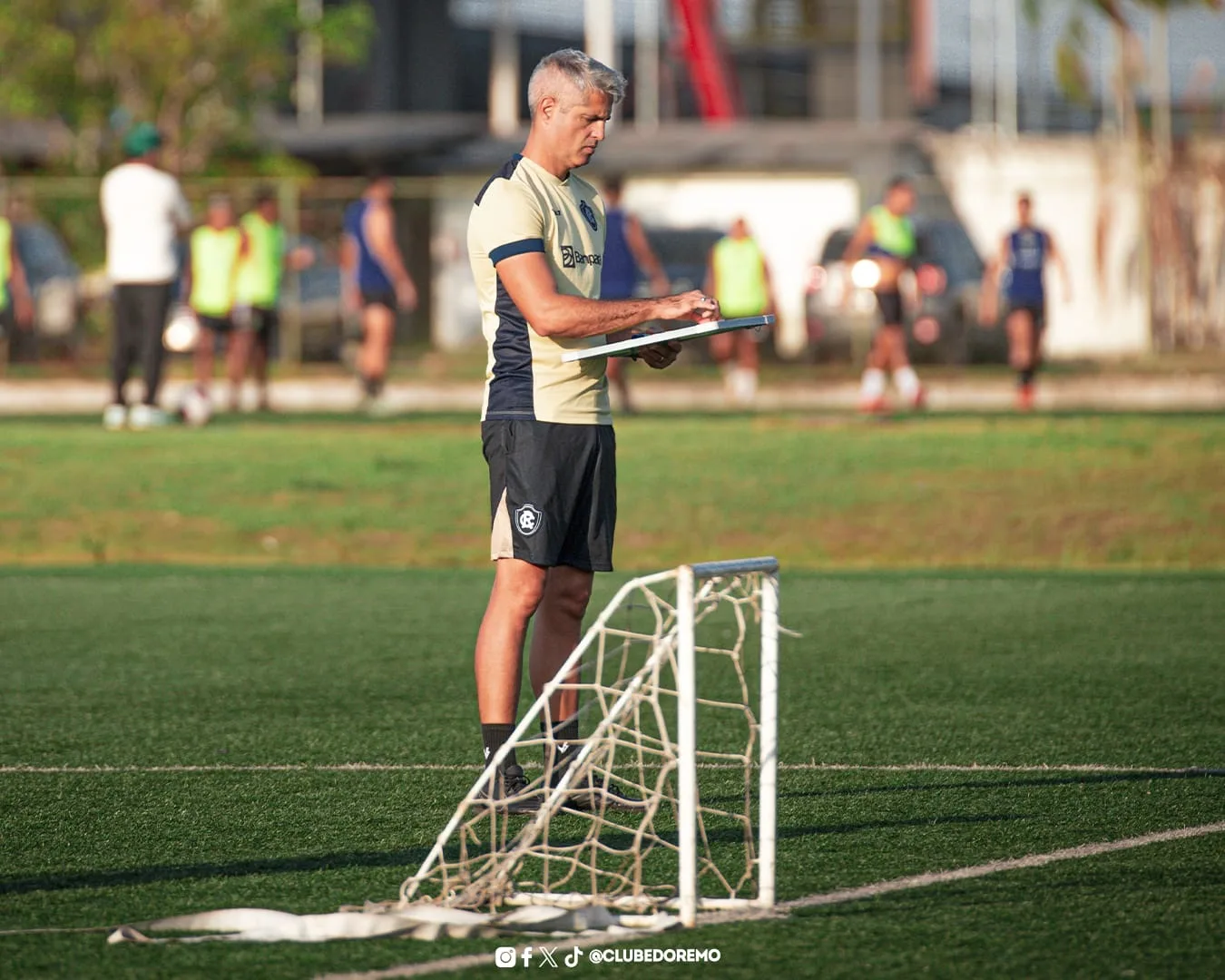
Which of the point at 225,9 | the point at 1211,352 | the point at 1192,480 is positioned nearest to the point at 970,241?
the point at 1211,352

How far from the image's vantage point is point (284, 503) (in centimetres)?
1483

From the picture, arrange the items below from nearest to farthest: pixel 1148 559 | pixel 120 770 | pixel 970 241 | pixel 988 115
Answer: pixel 120 770, pixel 1148 559, pixel 970 241, pixel 988 115

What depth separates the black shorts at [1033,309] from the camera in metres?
22.4

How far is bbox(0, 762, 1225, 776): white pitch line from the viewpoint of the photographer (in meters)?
7.01

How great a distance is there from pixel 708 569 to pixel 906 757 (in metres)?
2.66

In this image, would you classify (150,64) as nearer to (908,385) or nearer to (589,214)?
(908,385)

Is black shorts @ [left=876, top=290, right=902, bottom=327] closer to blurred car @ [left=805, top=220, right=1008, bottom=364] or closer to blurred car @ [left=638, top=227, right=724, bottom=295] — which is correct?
blurred car @ [left=805, top=220, right=1008, bottom=364]

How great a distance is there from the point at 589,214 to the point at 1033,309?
1663 centimetres

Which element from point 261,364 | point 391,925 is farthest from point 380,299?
point 391,925

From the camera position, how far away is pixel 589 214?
6.43 meters

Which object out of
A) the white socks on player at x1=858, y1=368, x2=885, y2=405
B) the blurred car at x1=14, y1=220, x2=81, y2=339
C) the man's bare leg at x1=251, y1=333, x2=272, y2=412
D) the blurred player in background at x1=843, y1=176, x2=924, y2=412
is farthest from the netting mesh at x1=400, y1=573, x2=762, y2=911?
the blurred car at x1=14, y1=220, x2=81, y2=339

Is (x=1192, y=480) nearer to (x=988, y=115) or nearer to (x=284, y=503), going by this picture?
(x=284, y=503)

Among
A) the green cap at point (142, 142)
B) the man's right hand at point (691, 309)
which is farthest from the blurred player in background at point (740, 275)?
the man's right hand at point (691, 309)

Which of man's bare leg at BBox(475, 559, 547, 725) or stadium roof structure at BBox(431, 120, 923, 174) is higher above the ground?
stadium roof structure at BBox(431, 120, 923, 174)
